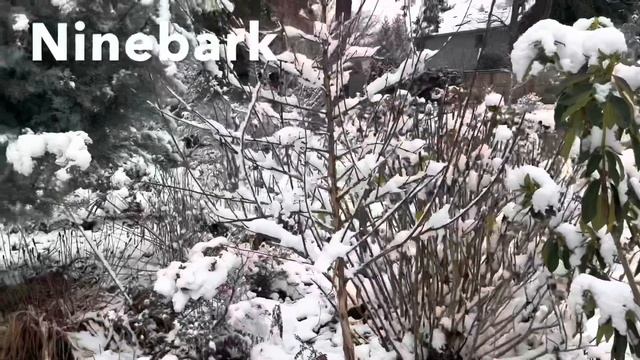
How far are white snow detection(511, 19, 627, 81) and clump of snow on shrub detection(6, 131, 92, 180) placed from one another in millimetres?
2370

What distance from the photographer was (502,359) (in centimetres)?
280

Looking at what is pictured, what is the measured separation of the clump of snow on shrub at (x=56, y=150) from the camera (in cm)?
318

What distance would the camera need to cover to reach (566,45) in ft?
5.73

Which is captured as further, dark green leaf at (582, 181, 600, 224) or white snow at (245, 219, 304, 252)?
white snow at (245, 219, 304, 252)

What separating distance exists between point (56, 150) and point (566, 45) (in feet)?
8.94

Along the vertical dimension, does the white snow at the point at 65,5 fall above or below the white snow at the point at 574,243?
above

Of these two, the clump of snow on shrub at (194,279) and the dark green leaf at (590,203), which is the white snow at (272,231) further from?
the dark green leaf at (590,203)

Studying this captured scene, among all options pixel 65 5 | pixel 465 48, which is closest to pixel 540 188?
pixel 465 48

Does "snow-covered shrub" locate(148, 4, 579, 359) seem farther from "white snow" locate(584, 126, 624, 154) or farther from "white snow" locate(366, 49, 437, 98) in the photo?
"white snow" locate(584, 126, 624, 154)

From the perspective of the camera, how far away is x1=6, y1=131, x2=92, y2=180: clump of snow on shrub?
3.18 m

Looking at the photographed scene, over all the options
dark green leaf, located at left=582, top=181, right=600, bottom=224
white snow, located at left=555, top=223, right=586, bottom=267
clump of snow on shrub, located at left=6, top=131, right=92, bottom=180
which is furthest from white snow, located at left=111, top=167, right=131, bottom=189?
dark green leaf, located at left=582, top=181, right=600, bottom=224

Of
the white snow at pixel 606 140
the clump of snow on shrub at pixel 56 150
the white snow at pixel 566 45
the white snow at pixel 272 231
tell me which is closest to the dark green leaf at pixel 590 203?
the white snow at pixel 606 140

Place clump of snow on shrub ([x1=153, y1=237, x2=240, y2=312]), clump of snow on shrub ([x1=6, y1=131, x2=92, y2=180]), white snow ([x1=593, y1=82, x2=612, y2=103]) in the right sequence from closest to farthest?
white snow ([x1=593, y1=82, x2=612, y2=103]), clump of snow on shrub ([x1=153, y1=237, x2=240, y2=312]), clump of snow on shrub ([x1=6, y1=131, x2=92, y2=180])

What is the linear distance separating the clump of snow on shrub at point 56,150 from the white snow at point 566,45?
237 cm
